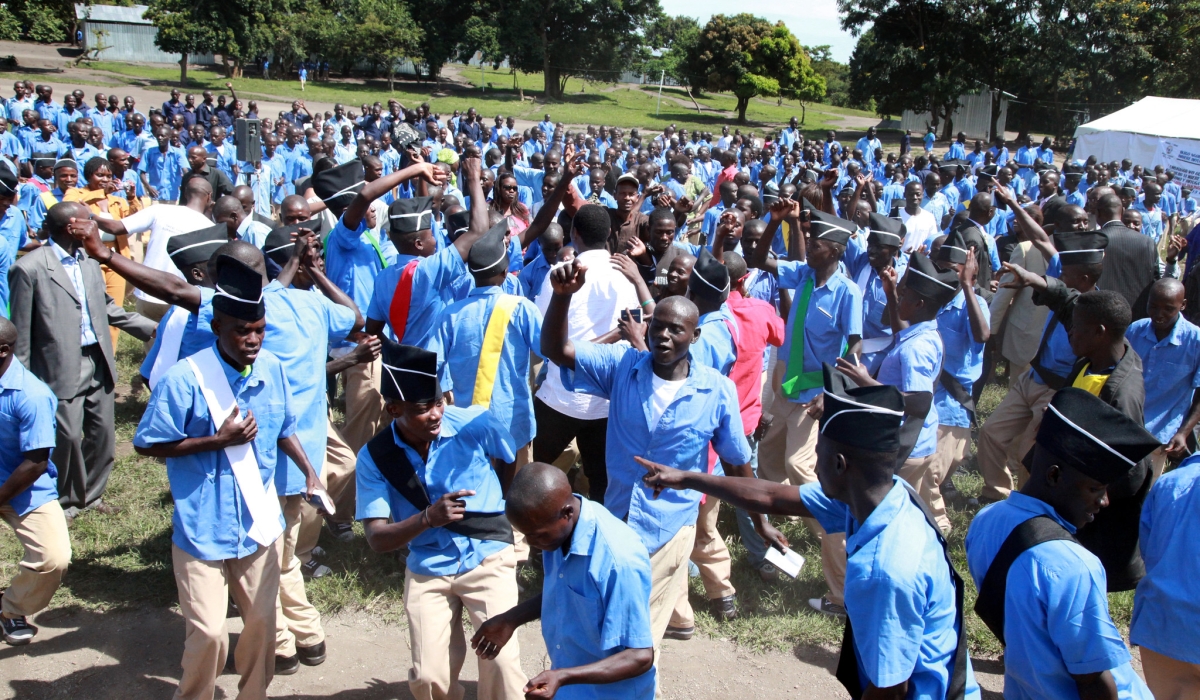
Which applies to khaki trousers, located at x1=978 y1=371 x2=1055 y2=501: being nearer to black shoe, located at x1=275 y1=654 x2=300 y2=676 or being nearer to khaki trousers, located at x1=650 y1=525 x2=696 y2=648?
khaki trousers, located at x1=650 y1=525 x2=696 y2=648

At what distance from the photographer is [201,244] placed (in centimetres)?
529

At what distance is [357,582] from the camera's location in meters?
5.51

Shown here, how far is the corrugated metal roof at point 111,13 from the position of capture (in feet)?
183

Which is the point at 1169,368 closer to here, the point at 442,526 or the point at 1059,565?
the point at 1059,565

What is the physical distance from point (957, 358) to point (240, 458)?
4559mm

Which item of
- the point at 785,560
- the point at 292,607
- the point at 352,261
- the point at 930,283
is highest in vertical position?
the point at 930,283

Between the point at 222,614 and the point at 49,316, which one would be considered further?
the point at 49,316

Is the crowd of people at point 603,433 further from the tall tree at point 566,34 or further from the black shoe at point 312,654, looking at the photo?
the tall tree at point 566,34

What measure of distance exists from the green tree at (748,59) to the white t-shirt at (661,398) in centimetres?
4901

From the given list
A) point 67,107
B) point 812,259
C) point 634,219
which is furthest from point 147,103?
point 812,259

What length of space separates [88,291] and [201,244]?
137 cm

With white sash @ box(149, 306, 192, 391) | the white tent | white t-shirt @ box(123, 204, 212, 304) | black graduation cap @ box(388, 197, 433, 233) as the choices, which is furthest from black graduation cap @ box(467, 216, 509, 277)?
the white tent

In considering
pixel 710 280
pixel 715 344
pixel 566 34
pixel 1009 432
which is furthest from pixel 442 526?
pixel 566 34

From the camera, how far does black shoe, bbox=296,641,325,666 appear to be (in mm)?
4711
